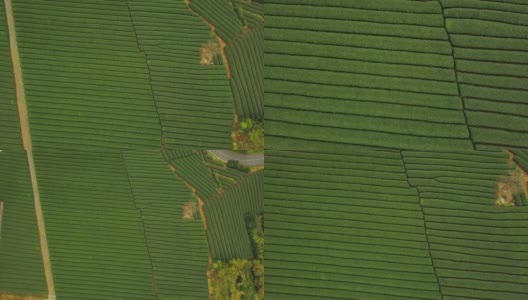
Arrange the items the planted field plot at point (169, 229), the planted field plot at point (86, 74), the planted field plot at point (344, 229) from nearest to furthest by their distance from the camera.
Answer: the planted field plot at point (344, 229)
the planted field plot at point (86, 74)
the planted field plot at point (169, 229)

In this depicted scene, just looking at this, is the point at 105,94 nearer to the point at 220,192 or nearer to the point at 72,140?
the point at 72,140

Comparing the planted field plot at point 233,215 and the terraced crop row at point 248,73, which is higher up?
the terraced crop row at point 248,73

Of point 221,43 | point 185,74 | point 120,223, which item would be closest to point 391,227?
point 221,43

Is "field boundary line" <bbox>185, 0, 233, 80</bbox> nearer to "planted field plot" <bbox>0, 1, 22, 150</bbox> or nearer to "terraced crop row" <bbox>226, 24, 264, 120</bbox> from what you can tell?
"terraced crop row" <bbox>226, 24, 264, 120</bbox>

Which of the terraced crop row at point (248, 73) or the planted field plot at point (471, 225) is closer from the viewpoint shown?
the planted field plot at point (471, 225)

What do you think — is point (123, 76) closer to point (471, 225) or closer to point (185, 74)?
point (185, 74)

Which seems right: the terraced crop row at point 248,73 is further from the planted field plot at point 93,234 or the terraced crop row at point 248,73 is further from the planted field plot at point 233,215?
the planted field plot at point 93,234

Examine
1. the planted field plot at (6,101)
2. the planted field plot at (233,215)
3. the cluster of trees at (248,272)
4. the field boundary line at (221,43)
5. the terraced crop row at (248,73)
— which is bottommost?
the cluster of trees at (248,272)

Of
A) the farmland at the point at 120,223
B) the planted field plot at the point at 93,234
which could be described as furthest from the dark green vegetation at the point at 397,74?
the planted field plot at the point at 93,234
